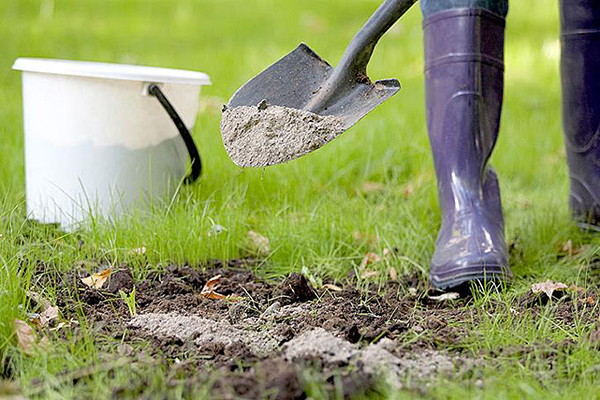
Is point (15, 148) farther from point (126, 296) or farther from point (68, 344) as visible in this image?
point (68, 344)

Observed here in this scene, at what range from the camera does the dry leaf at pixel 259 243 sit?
85.2 inches

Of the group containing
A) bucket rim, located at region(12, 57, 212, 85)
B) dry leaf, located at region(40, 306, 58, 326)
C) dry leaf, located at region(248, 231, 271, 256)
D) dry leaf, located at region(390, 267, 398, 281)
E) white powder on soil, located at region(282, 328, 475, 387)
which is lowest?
white powder on soil, located at region(282, 328, 475, 387)

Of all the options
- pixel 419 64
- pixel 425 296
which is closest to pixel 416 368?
pixel 425 296

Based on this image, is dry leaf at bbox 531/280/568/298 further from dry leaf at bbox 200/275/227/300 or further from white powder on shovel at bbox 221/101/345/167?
dry leaf at bbox 200/275/227/300

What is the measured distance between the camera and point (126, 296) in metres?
1.66

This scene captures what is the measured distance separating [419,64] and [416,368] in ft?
11.7

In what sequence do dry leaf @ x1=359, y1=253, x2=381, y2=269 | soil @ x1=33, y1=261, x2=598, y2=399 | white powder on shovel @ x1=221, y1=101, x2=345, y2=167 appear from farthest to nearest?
dry leaf @ x1=359, y1=253, x2=381, y2=269, white powder on shovel @ x1=221, y1=101, x2=345, y2=167, soil @ x1=33, y1=261, x2=598, y2=399

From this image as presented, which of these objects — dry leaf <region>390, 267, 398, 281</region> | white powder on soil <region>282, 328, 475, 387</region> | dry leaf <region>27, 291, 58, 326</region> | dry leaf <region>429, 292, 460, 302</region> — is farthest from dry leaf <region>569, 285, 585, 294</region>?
dry leaf <region>27, 291, 58, 326</region>

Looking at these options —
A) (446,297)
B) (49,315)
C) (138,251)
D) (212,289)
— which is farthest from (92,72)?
(446,297)

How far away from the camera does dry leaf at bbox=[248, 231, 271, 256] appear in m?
2.16

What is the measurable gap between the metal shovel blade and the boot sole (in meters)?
0.47

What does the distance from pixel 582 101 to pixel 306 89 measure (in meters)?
0.92

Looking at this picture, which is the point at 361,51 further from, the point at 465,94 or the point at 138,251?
the point at 138,251

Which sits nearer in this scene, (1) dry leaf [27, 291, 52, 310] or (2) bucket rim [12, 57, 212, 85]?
(1) dry leaf [27, 291, 52, 310]
